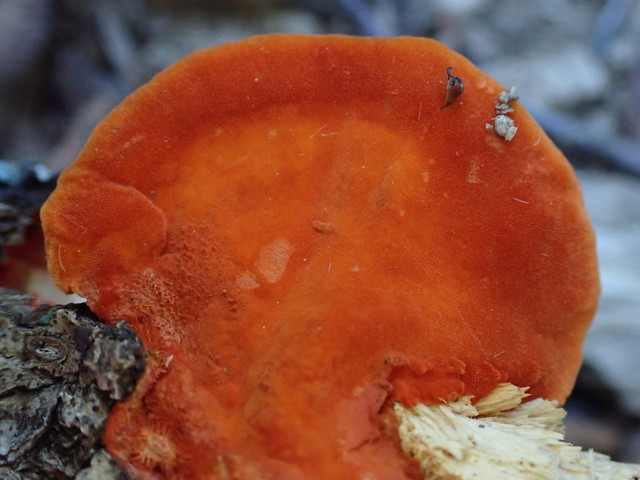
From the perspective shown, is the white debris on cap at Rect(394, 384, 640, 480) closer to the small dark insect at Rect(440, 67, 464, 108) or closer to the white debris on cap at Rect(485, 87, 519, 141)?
the white debris on cap at Rect(485, 87, 519, 141)

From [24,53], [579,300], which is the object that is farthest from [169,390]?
[24,53]

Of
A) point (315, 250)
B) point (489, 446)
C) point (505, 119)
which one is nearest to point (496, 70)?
point (505, 119)

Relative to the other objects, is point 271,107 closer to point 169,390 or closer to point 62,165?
point 169,390

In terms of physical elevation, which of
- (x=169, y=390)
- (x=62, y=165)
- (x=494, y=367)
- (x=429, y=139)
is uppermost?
(x=429, y=139)

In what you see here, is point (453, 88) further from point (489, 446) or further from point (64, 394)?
point (64, 394)

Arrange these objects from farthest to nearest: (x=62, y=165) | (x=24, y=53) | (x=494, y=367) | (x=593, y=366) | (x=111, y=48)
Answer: (x=111, y=48) → (x=24, y=53) → (x=62, y=165) → (x=593, y=366) → (x=494, y=367)

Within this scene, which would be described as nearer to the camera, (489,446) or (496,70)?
(489,446)
